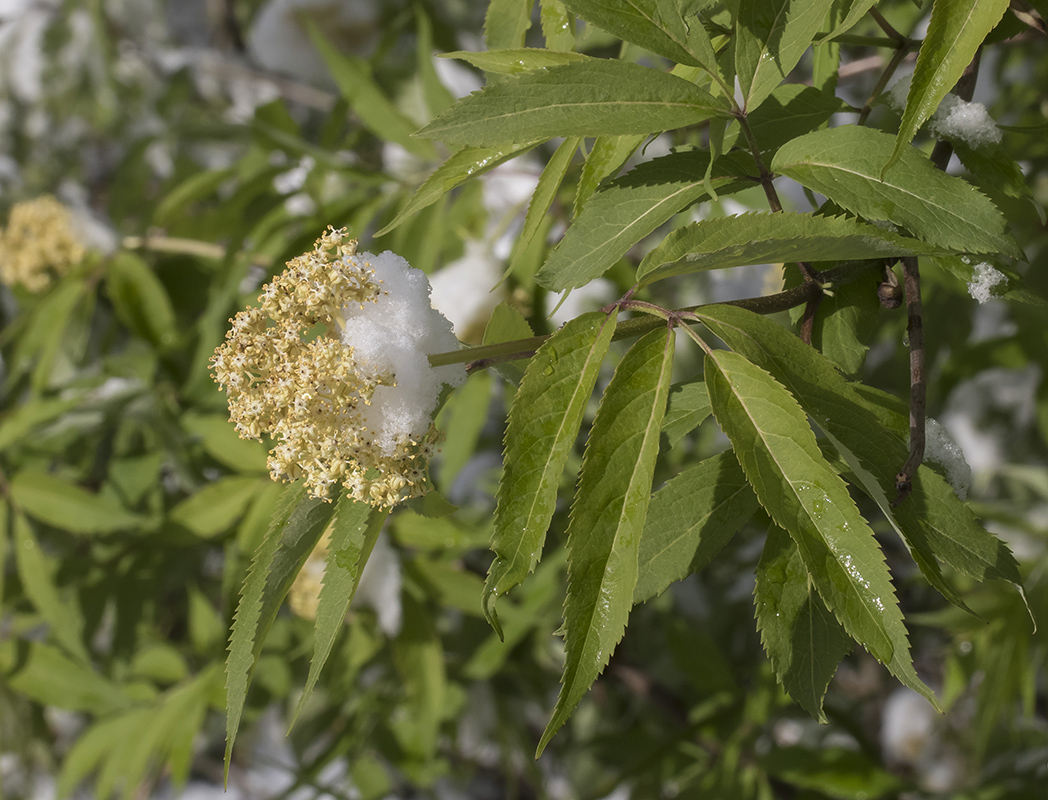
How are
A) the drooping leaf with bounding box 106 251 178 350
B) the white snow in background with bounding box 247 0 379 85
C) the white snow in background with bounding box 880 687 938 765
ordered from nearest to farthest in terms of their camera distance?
1. the drooping leaf with bounding box 106 251 178 350
2. the white snow in background with bounding box 880 687 938 765
3. the white snow in background with bounding box 247 0 379 85

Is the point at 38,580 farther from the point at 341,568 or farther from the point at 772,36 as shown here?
the point at 772,36

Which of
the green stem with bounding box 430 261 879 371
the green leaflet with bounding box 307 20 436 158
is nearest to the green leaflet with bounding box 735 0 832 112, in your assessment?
the green stem with bounding box 430 261 879 371

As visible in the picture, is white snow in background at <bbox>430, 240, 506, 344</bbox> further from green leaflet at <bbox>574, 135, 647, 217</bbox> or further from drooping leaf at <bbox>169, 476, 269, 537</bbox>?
green leaflet at <bbox>574, 135, 647, 217</bbox>

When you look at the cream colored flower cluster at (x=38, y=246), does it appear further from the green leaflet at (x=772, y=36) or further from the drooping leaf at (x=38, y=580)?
the green leaflet at (x=772, y=36)

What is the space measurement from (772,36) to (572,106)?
0.46ft

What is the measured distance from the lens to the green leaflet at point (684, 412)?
59 centimetres

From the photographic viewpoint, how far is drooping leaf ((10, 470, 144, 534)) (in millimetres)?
1186

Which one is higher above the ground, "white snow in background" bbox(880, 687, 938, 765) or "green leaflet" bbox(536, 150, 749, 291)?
"green leaflet" bbox(536, 150, 749, 291)

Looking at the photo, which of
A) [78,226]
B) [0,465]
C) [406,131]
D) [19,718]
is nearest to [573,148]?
[406,131]

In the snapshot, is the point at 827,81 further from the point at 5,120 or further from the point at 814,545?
the point at 5,120

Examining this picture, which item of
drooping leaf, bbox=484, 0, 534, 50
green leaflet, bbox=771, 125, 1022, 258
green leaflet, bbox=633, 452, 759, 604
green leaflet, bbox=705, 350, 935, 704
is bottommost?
green leaflet, bbox=633, 452, 759, 604

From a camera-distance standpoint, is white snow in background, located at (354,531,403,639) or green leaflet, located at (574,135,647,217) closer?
green leaflet, located at (574,135,647,217)

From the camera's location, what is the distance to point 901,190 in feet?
1.61

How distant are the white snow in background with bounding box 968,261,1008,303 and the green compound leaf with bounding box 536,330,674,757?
0.73 feet
